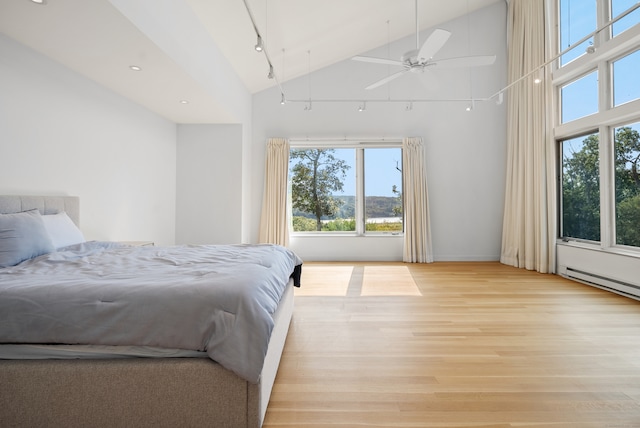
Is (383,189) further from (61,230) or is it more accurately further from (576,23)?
(61,230)

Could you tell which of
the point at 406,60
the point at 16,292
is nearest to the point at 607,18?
the point at 406,60

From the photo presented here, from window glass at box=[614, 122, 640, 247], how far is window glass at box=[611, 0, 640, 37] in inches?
41.2

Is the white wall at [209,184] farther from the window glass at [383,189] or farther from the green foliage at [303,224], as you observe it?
the window glass at [383,189]

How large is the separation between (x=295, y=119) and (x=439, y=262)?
3482mm

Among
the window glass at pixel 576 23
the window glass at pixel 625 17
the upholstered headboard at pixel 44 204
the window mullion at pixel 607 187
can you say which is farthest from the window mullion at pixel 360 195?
the upholstered headboard at pixel 44 204

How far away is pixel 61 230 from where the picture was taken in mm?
2605

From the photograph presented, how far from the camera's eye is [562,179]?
455cm

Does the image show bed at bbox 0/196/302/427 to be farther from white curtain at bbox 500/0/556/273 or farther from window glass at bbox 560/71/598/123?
window glass at bbox 560/71/598/123

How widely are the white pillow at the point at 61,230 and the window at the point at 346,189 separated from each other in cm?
345

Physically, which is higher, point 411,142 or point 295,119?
point 295,119

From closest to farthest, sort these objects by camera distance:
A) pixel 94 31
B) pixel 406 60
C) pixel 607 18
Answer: pixel 94 31 → pixel 406 60 → pixel 607 18

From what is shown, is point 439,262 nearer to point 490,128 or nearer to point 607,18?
point 490,128

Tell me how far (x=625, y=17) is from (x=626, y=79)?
66cm

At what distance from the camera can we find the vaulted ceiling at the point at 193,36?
91.9 inches
